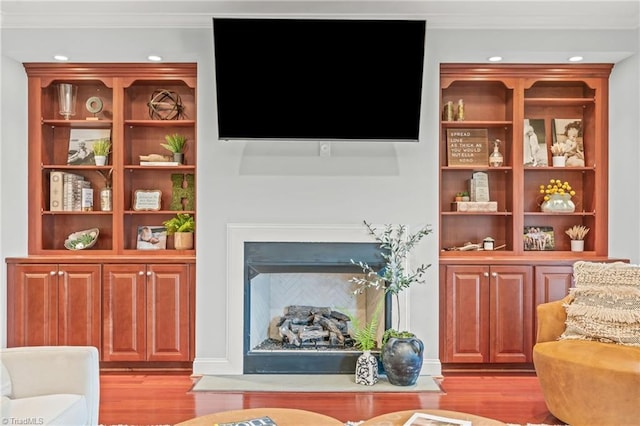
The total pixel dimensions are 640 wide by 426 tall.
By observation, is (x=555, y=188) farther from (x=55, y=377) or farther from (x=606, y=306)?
(x=55, y=377)

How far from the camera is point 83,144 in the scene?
408cm

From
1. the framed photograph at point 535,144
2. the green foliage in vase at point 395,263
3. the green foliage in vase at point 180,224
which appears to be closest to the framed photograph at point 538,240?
the framed photograph at point 535,144

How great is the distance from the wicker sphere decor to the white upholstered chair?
2.35 m

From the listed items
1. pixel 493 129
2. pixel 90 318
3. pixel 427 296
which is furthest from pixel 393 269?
pixel 90 318

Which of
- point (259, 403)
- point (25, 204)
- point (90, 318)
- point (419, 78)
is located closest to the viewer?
point (259, 403)

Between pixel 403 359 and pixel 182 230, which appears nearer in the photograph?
pixel 403 359

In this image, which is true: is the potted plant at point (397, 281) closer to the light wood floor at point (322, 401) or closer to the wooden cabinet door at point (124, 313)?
the light wood floor at point (322, 401)

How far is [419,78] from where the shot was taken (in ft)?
11.1

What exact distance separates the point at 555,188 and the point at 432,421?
9.77 feet

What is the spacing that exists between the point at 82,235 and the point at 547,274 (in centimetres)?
383

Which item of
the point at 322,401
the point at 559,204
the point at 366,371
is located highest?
the point at 559,204

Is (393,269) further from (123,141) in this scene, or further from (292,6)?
(123,141)

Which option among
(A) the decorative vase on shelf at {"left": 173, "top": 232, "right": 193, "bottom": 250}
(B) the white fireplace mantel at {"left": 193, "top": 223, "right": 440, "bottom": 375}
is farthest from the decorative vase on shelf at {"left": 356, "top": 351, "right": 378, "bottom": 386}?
(A) the decorative vase on shelf at {"left": 173, "top": 232, "right": 193, "bottom": 250}

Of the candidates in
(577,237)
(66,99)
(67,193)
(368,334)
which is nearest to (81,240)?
(67,193)
